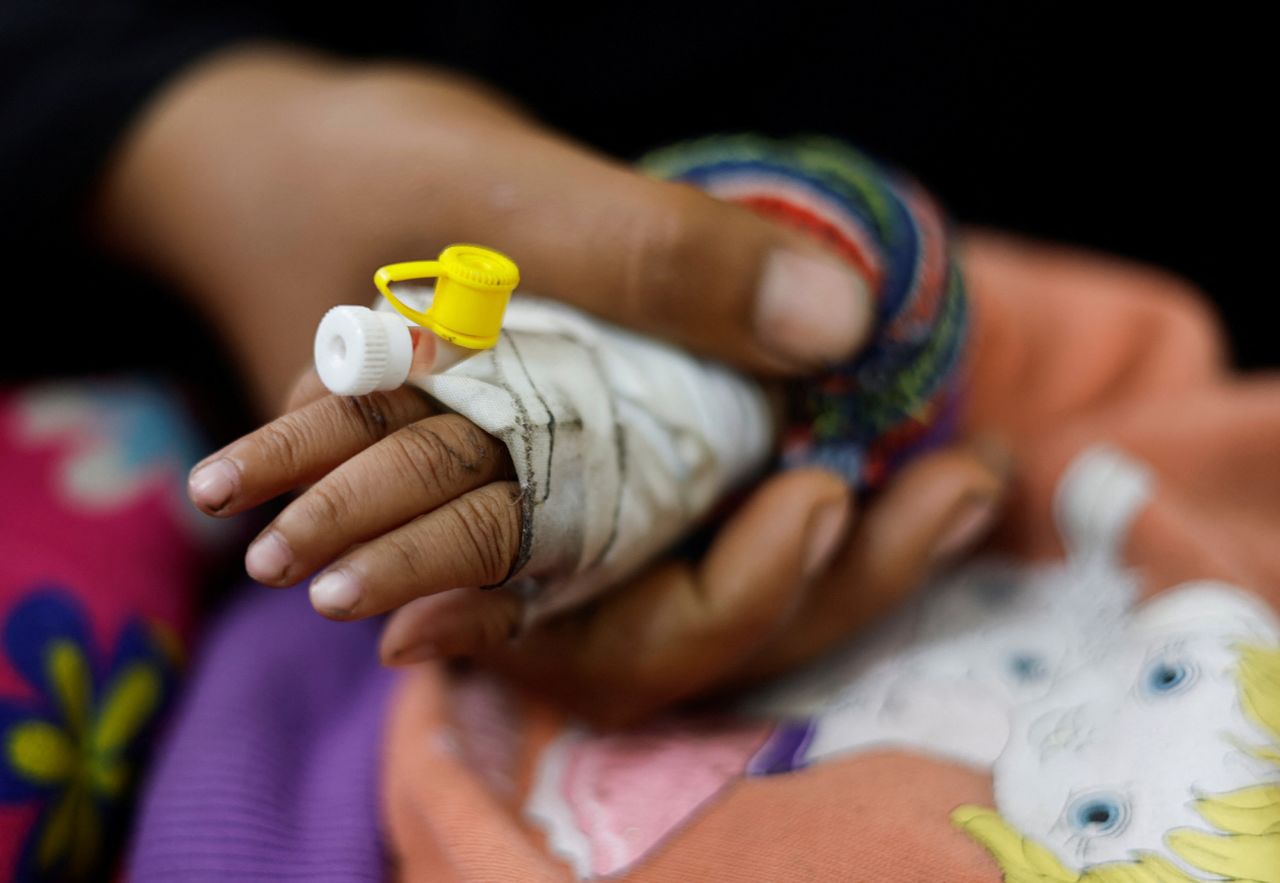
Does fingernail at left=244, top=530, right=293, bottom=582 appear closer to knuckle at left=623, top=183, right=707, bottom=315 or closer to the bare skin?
the bare skin

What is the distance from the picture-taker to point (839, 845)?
1.35 ft

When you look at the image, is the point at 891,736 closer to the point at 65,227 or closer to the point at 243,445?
the point at 243,445

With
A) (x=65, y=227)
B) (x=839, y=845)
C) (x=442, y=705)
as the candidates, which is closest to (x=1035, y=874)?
(x=839, y=845)

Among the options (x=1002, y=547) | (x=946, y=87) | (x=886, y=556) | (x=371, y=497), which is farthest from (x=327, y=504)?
(x=946, y=87)

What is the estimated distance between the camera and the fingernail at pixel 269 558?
33 cm

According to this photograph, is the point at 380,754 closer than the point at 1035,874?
No

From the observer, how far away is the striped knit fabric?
59cm

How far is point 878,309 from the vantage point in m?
0.59

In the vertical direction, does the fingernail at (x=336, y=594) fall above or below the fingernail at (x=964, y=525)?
above

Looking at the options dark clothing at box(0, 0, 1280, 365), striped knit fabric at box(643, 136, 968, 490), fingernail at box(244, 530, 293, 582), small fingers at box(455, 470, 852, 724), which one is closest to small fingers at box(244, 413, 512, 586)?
fingernail at box(244, 530, 293, 582)

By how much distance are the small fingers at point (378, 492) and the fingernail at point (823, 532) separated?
0.64ft

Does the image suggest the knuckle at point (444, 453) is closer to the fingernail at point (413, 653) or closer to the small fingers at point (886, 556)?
the fingernail at point (413, 653)

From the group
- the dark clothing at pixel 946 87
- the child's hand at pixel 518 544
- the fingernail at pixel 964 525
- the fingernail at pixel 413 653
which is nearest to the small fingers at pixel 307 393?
the child's hand at pixel 518 544

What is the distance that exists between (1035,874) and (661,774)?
6.8 inches
